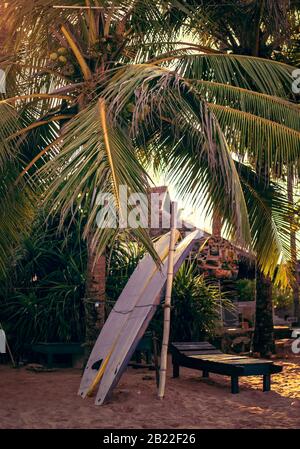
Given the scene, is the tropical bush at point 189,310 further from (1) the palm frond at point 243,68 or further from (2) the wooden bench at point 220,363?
(1) the palm frond at point 243,68

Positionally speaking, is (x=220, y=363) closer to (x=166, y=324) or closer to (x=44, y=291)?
(x=166, y=324)

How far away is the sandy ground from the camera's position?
8.12m

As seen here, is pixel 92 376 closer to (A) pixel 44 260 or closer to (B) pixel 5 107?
(B) pixel 5 107

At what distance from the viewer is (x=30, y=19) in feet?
33.3

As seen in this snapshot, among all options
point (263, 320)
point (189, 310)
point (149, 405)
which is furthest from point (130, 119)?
point (263, 320)

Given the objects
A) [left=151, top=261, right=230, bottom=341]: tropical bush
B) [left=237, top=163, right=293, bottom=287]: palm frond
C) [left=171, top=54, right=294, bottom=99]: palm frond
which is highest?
[left=171, top=54, right=294, bottom=99]: palm frond

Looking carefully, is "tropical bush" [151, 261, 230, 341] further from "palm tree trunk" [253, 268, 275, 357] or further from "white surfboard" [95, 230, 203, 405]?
"white surfboard" [95, 230, 203, 405]

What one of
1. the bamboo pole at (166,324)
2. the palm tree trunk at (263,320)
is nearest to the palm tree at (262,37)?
the palm tree trunk at (263,320)

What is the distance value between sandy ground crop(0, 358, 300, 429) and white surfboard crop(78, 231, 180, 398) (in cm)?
31

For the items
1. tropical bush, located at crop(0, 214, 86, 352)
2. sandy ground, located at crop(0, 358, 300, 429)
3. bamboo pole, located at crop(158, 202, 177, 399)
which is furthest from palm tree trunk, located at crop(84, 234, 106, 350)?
tropical bush, located at crop(0, 214, 86, 352)

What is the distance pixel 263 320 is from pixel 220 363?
423 centimetres

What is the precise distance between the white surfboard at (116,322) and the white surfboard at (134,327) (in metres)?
0.12

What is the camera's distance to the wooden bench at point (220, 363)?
9.48m

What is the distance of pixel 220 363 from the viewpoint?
970 centimetres
